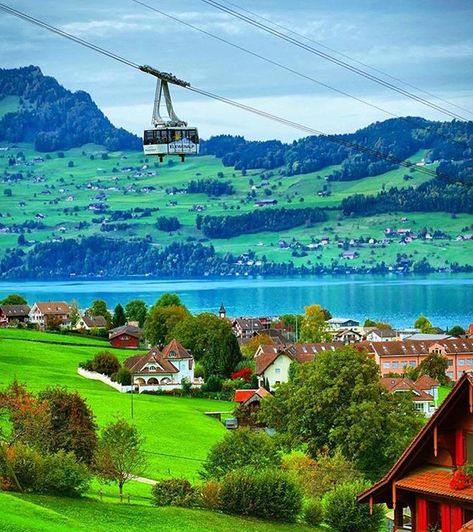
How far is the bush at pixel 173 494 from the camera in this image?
37347mm

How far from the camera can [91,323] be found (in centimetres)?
12744

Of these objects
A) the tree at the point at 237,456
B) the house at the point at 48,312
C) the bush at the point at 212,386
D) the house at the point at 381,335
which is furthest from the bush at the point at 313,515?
the house at the point at 48,312

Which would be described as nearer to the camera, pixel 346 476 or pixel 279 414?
pixel 346 476

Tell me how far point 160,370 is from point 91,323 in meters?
44.3

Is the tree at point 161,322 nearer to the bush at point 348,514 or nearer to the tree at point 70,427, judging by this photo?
the tree at point 70,427

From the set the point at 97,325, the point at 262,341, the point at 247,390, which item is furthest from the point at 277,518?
the point at 97,325

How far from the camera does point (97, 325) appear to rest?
126875 millimetres

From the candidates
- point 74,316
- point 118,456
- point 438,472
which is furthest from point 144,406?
point 74,316

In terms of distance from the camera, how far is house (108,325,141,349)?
109238 millimetres

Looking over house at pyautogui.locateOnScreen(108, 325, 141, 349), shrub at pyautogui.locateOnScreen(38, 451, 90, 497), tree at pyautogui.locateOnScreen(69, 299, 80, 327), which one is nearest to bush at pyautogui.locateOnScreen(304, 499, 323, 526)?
shrub at pyautogui.locateOnScreen(38, 451, 90, 497)

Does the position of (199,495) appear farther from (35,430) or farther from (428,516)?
(428,516)

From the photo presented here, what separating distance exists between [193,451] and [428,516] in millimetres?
44154

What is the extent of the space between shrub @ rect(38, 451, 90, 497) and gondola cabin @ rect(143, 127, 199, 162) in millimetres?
11781

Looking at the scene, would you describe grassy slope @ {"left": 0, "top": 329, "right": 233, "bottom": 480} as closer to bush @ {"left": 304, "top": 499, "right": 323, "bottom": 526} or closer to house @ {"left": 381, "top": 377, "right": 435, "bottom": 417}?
house @ {"left": 381, "top": 377, "right": 435, "bottom": 417}
